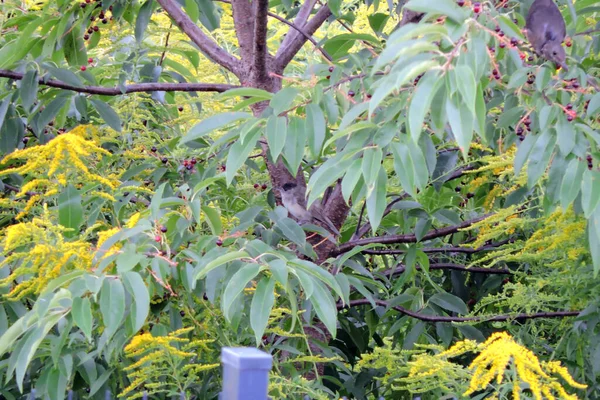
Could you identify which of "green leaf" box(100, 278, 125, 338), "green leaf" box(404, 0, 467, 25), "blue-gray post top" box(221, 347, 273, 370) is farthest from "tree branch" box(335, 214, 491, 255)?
"blue-gray post top" box(221, 347, 273, 370)

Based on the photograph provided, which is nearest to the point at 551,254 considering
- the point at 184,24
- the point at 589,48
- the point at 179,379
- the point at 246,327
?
the point at 589,48

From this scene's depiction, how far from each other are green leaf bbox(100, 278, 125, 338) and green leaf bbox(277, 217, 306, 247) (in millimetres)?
412

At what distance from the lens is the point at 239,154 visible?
130 cm

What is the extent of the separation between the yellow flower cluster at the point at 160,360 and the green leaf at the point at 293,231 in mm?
265

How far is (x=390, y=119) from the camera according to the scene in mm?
1182

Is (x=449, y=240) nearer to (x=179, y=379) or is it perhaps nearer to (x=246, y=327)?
(x=246, y=327)

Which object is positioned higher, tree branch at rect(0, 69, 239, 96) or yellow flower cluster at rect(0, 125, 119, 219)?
tree branch at rect(0, 69, 239, 96)

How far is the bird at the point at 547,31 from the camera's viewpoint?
4.38 feet

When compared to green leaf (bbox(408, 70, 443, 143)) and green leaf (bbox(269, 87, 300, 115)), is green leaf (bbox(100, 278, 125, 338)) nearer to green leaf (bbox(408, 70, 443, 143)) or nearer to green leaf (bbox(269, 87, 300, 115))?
green leaf (bbox(269, 87, 300, 115))

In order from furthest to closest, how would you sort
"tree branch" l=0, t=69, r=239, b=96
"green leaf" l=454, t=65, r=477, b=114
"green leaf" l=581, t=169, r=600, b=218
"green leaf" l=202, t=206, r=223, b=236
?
1. "tree branch" l=0, t=69, r=239, b=96
2. "green leaf" l=202, t=206, r=223, b=236
3. "green leaf" l=581, t=169, r=600, b=218
4. "green leaf" l=454, t=65, r=477, b=114

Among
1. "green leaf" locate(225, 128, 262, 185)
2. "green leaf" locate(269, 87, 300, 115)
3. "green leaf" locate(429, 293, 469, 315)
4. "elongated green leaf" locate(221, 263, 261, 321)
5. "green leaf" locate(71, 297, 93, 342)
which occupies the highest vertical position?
"green leaf" locate(269, 87, 300, 115)

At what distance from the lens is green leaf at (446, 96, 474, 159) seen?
94cm

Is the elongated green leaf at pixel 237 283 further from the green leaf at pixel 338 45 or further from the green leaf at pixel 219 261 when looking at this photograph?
the green leaf at pixel 338 45

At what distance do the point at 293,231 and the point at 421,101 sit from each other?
2.15 feet
